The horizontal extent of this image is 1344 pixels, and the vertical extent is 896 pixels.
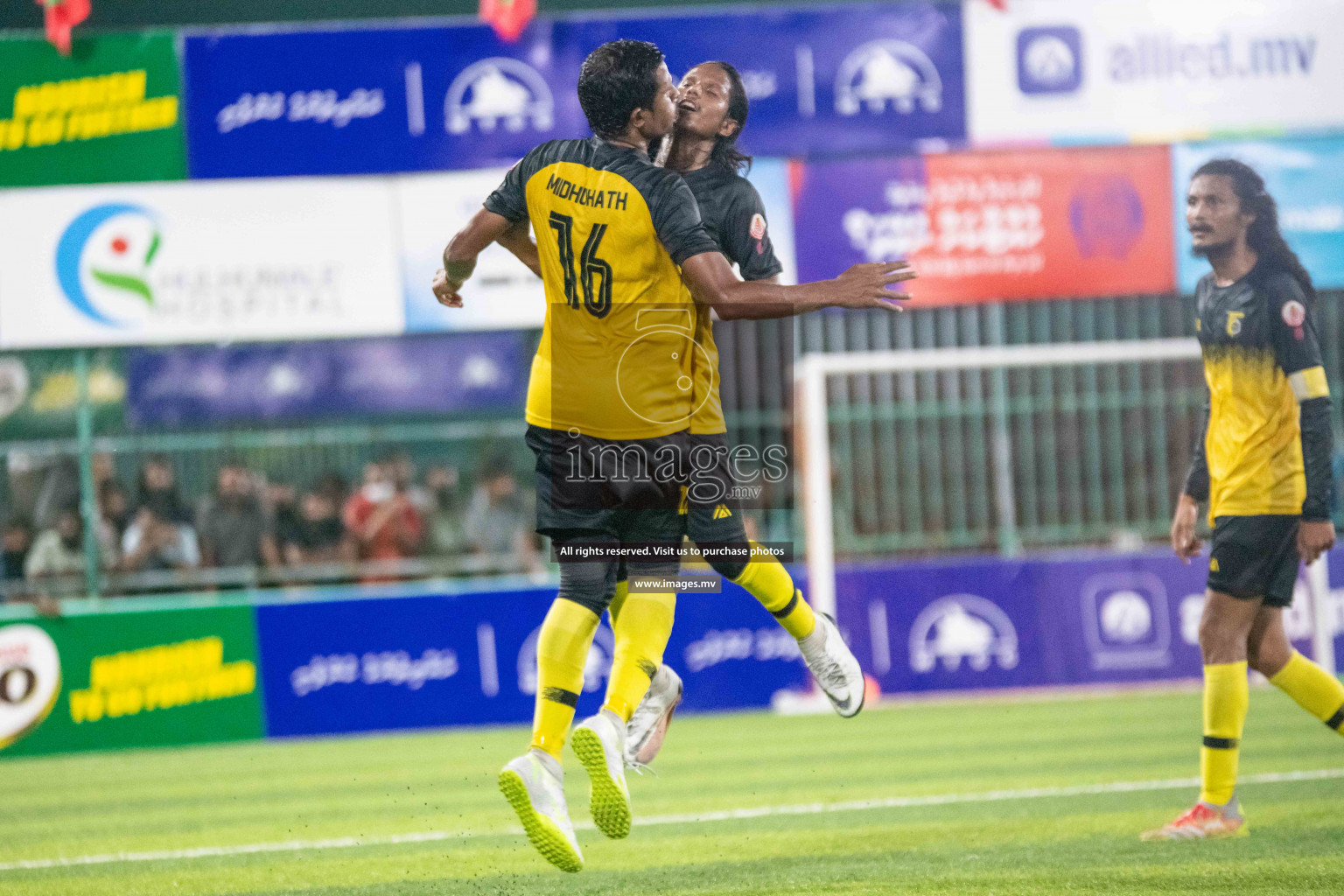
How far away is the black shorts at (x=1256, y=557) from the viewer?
6164 millimetres

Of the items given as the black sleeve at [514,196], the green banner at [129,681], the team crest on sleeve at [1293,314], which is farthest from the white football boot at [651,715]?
the green banner at [129,681]

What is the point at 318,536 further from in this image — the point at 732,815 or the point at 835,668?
the point at 835,668

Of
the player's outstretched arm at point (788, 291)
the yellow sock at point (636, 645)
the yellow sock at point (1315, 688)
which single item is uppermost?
the player's outstretched arm at point (788, 291)

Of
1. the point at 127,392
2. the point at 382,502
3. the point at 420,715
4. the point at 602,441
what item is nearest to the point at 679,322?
the point at 602,441

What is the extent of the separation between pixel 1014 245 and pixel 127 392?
28.6 ft

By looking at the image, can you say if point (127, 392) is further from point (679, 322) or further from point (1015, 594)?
point (679, 322)

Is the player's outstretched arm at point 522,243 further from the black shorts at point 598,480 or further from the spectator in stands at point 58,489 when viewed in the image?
the spectator in stands at point 58,489

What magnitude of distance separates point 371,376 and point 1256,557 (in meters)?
12.2

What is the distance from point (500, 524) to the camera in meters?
14.3

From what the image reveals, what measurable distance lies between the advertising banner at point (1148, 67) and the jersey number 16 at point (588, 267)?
356 inches

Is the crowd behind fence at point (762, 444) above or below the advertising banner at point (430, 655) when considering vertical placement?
above

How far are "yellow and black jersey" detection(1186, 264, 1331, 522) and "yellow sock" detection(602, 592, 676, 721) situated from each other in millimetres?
2235

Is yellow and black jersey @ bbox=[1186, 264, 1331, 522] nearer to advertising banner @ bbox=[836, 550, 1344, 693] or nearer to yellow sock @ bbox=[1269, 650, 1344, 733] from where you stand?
yellow sock @ bbox=[1269, 650, 1344, 733]

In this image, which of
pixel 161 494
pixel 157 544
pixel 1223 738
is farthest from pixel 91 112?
pixel 1223 738
